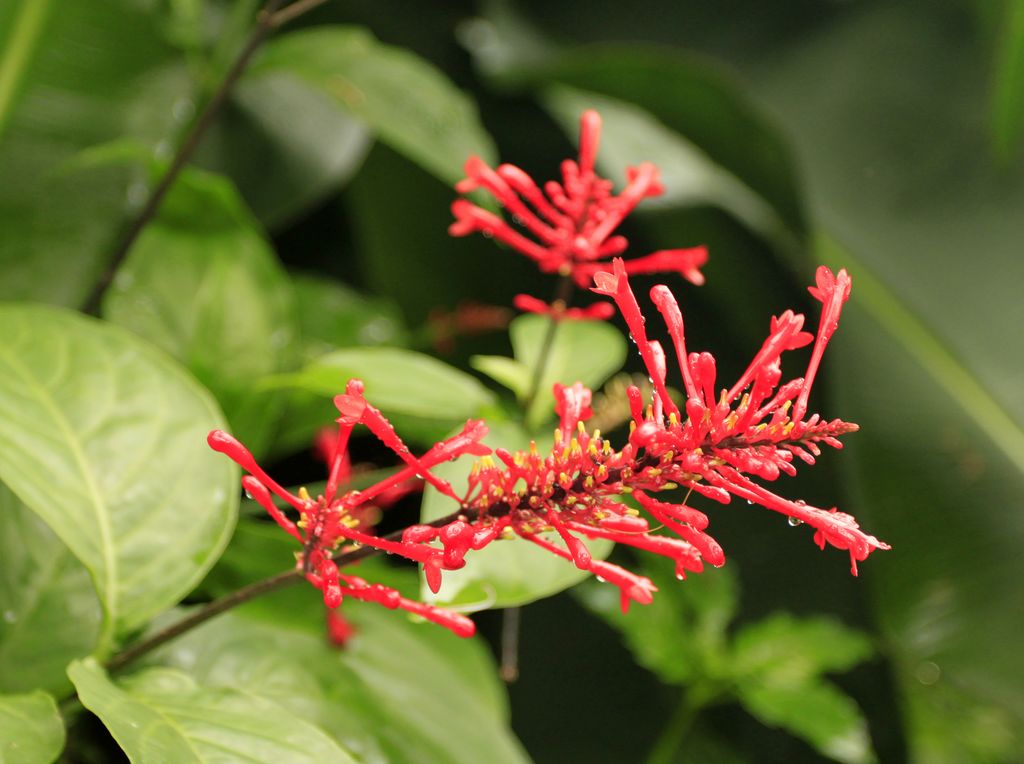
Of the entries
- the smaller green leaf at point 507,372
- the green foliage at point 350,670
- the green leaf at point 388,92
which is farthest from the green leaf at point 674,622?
the green leaf at point 388,92

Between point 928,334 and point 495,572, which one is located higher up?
point 928,334

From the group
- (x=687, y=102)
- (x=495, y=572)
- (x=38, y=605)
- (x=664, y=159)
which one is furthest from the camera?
(x=664, y=159)

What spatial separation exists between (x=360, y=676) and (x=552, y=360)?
10.4 inches

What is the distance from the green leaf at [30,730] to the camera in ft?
1.34

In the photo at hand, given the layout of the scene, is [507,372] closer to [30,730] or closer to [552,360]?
[552,360]

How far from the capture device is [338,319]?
3.24 feet

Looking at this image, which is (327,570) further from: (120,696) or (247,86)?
(247,86)

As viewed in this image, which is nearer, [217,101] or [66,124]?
[217,101]

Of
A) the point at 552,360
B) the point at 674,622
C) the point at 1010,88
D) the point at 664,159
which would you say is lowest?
the point at 674,622

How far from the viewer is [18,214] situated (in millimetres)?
851

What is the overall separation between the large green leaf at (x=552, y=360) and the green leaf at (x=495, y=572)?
159 millimetres

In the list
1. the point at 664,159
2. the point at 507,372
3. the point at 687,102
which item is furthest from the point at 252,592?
the point at 664,159

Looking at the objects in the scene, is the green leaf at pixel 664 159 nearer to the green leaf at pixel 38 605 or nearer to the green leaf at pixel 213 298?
the green leaf at pixel 213 298

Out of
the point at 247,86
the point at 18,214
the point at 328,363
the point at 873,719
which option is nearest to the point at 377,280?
the point at 247,86
